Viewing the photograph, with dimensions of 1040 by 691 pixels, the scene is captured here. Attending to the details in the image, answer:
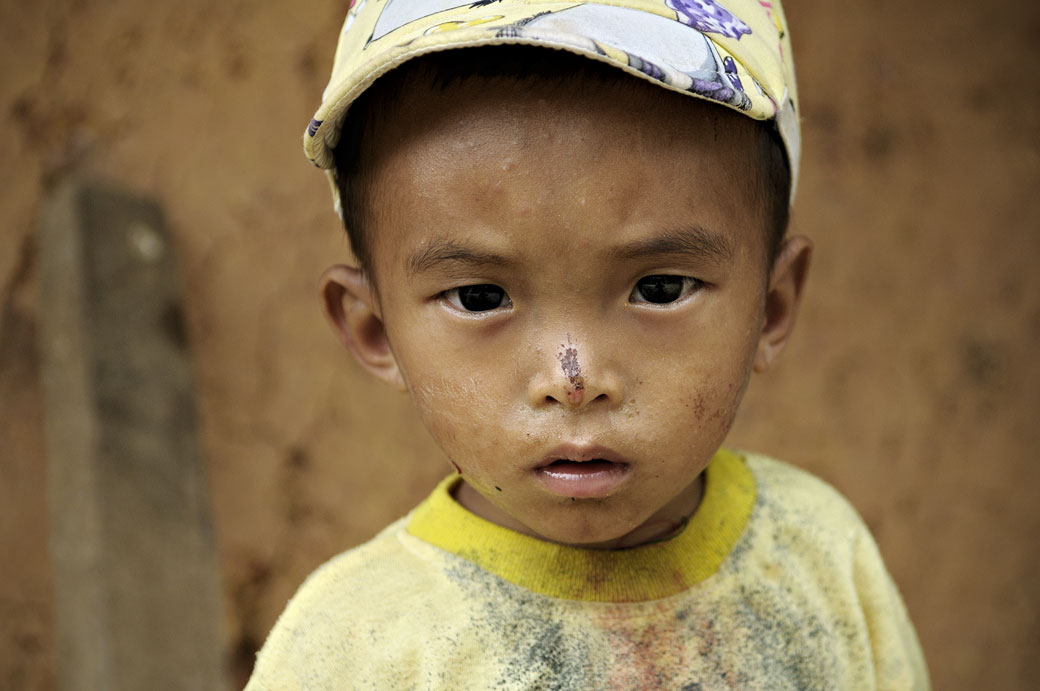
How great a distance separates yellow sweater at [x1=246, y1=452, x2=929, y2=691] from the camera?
113 centimetres

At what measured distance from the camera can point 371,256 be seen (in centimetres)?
116

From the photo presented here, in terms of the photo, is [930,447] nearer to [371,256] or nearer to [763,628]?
[763,628]

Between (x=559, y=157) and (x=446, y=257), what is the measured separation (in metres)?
0.16

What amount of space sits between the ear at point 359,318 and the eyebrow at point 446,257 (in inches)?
6.8

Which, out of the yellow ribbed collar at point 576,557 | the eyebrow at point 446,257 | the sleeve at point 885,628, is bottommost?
the sleeve at point 885,628

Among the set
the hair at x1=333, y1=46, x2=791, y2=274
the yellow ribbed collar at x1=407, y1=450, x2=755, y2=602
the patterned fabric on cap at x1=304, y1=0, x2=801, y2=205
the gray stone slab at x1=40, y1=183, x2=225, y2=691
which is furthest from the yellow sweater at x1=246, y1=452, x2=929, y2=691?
the gray stone slab at x1=40, y1=183, x2=225, y2=691

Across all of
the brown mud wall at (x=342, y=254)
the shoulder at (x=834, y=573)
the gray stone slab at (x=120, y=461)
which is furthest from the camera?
the brown mud wall at (x=342, y=254)

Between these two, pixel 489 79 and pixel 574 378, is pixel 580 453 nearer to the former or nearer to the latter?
pixel 574 378

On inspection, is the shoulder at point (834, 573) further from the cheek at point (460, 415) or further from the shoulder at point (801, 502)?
the cheek at point (460, 415)

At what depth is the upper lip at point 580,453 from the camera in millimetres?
1016

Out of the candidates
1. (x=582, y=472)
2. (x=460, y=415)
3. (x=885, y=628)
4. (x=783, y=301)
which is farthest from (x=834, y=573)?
(x=460, y=415)

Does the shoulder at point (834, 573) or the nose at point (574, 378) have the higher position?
the nose at point (574, 378)

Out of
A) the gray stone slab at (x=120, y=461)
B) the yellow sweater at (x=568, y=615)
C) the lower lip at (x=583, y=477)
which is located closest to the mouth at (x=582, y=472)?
the lower lip at (x=583, y=477)

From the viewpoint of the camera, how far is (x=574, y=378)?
0.98 meters
